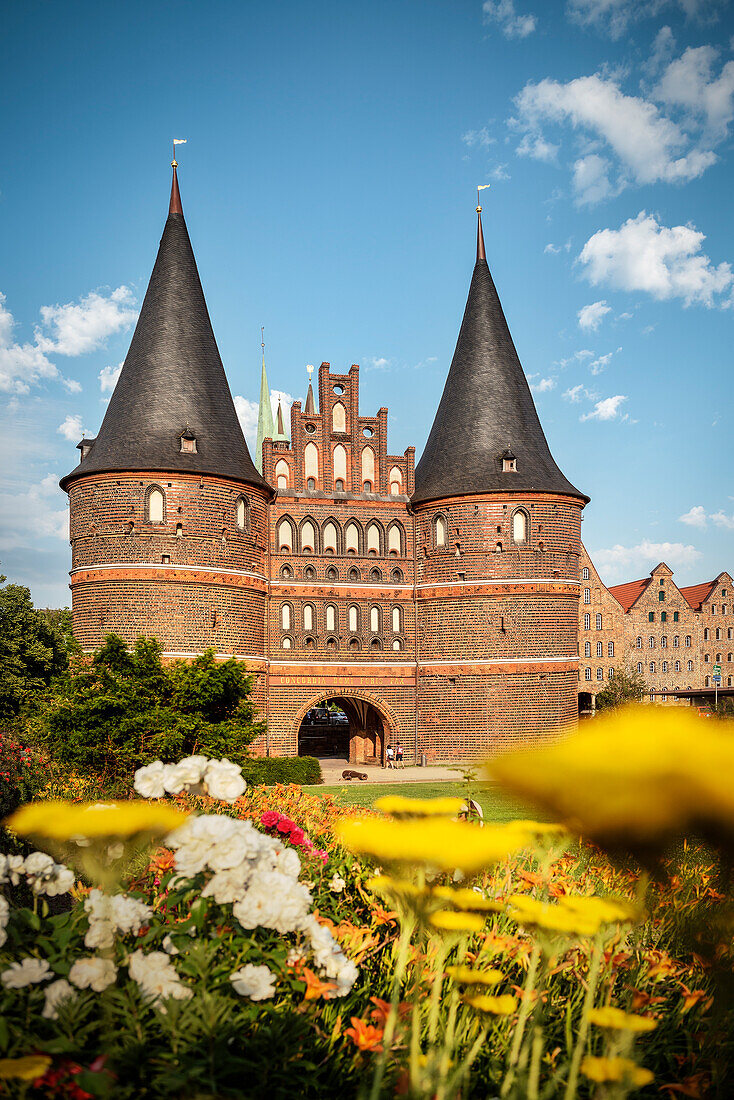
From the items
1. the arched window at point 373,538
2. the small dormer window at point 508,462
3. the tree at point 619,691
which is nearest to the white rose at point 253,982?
the small dormer window at point 508,462

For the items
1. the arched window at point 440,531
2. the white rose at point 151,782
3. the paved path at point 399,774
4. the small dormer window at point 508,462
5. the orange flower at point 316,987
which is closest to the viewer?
the orange flower at point 316,987

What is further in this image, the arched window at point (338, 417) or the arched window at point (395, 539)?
the arched window at point (395, 539)

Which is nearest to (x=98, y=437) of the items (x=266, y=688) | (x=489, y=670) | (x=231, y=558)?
(x=231, y=558)

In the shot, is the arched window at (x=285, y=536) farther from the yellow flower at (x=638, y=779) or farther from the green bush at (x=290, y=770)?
the yellow flower at (x=638, y=779)

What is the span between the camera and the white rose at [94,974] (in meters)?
3.25

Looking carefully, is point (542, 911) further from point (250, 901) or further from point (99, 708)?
point (99, 708)

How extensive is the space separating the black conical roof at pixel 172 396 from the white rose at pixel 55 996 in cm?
2377

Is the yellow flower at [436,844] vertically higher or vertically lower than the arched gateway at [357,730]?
higher

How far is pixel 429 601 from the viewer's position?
A: 30.8 meters

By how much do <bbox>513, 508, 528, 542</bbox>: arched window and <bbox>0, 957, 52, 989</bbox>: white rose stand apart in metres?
→ 27.3

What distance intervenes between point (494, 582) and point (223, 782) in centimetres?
2619

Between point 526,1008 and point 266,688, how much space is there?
1028 inches

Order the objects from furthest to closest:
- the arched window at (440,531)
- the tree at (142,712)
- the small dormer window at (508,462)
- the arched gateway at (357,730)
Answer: the arched window at (440,531), the arched gateway at (357,730), the small dormer window at (508,462), the tree at (142,712)

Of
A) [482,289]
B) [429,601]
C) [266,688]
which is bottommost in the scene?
[266,688]
